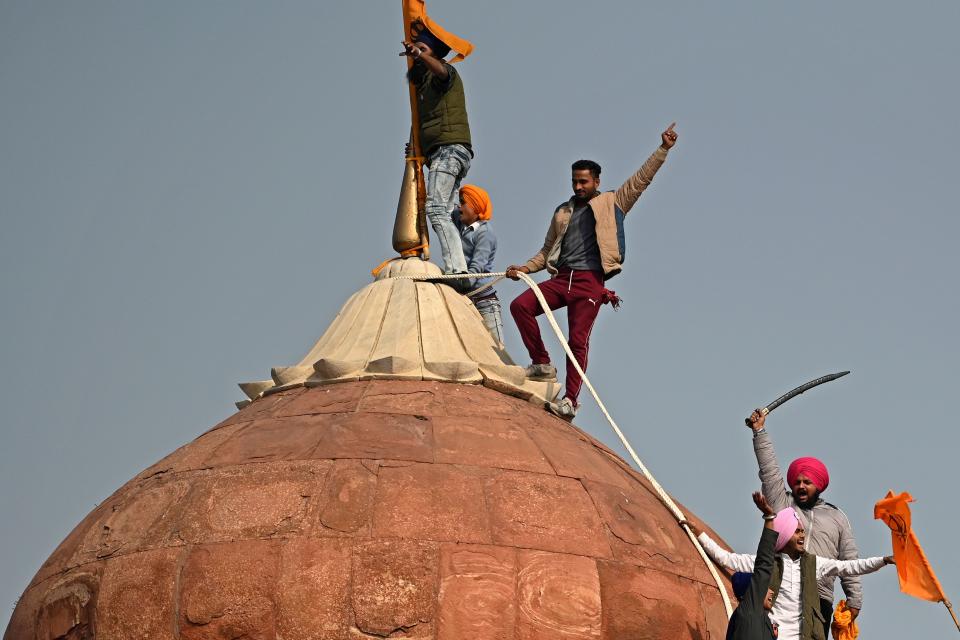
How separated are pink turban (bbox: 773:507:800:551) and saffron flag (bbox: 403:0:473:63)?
21.8 ft

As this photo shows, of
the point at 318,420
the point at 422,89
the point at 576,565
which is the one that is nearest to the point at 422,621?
the point at 576,565

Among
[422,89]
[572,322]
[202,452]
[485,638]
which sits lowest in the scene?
[485,638]

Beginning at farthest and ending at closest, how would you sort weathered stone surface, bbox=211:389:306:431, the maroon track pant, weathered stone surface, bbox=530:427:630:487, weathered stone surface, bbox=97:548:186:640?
the maroon track pant < weathered stone surface, bbox=211:389:306:431 < weathered stone surface, bbox=530:427:630:487 < weathered stone surface, bbox=97:548:186:640

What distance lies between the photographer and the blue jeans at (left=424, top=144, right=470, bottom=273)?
1623 cm

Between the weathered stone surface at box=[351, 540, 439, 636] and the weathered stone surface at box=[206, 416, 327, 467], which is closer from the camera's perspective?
the weathered stone surface at box=[351, 540, 439, 636]

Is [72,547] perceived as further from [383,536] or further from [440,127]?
[440,127]

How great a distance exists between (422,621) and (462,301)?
14.9 feet

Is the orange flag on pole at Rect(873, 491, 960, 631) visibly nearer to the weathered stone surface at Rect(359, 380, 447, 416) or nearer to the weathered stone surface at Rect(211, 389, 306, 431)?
the weathered stone surface at Rect(359, 380, 447, 416)

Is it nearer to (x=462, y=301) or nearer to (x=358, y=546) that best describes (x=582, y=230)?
(x=462, y=301)

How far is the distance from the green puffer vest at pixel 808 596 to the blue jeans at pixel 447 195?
525 cm

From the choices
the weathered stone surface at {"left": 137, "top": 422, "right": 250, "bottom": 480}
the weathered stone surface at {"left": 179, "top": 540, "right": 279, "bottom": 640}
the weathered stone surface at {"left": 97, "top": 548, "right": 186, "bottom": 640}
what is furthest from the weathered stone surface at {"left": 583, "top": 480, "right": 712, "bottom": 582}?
the weathered stone surface at {"left": 97, "top": 548, "right": 186, "bottom": 640}

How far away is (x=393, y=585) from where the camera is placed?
39.0 ft

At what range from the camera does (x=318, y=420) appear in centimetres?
1359

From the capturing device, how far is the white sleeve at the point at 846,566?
40.4 feet
